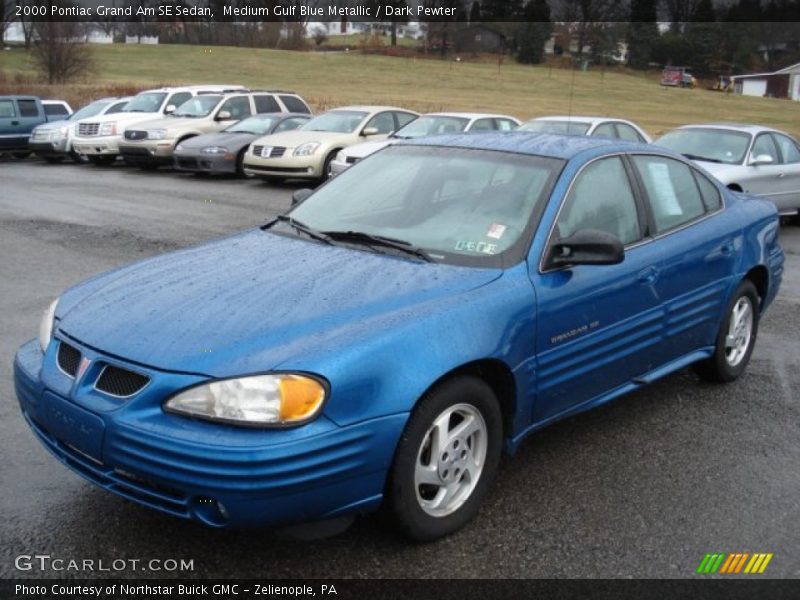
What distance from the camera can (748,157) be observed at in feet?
39.2

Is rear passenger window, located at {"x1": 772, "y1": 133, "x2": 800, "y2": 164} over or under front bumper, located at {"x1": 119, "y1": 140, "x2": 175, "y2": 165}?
over

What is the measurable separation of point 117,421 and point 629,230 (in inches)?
107

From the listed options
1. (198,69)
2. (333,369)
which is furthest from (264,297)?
(198,69)

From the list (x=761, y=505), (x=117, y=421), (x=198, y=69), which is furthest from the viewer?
(x=198, y=69)

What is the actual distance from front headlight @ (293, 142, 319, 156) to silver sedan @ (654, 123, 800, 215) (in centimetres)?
649

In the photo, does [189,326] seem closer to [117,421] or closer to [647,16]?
[117,421]

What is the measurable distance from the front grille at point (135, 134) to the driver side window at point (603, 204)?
16.4 metres

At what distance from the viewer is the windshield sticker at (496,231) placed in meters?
4.05

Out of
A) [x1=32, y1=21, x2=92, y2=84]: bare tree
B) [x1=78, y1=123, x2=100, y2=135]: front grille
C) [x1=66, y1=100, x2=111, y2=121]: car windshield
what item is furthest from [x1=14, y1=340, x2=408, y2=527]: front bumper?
[x1=32, y1=21, x2=92, y2=84]: bare tree

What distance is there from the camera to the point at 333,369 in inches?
120

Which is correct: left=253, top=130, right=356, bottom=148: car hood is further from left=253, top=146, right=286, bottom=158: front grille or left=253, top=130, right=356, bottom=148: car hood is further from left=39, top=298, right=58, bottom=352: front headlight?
left=39, top=298, right=58, bottom=352: front headlight

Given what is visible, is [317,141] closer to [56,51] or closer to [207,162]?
[207,162]

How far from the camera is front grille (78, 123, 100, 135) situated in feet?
68.1

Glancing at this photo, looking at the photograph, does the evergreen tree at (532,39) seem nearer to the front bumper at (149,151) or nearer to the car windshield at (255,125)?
the car windshield at (255,125)
